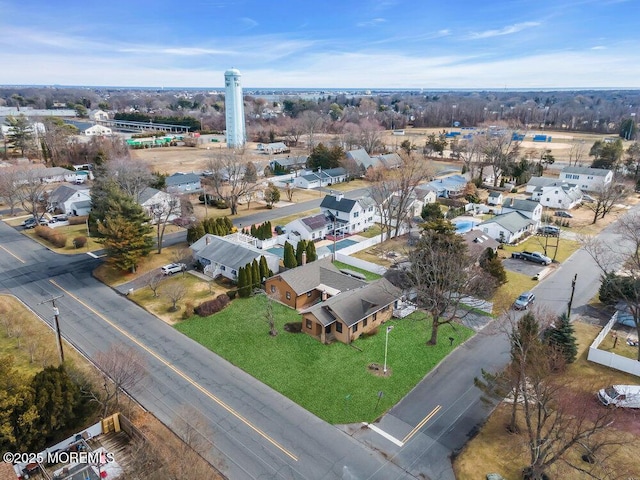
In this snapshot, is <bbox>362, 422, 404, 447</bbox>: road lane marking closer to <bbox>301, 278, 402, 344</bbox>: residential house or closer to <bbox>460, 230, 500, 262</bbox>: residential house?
<bbox>301, 278, 402, 344</bbox>: residential house

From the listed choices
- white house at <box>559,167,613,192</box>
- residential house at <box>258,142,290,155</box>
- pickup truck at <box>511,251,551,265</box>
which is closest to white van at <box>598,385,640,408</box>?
pickup truck at <box>511,251,551,265</box>

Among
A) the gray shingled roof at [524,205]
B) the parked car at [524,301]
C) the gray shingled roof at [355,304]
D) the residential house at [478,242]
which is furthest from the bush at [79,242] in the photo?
the gray shingled roof at [524,205]

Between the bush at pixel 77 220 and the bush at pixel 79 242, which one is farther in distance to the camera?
the bush at pixel 77 220

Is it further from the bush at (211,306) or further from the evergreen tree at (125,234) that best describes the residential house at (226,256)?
the evergreen tree at (125,234)

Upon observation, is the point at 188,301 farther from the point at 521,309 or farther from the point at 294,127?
the point at 294,127

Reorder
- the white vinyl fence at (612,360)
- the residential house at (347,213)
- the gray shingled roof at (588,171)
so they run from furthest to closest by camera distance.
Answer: the gray shingled roof at (588,171) → the residential house at (347,213) → the white vinyl fence at (612,360)

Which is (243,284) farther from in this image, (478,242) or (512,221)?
(512,221)
